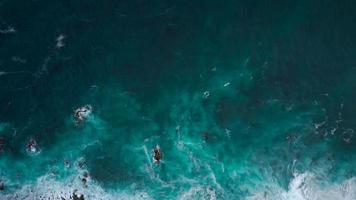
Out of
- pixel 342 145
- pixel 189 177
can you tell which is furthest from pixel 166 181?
pixel 342 145

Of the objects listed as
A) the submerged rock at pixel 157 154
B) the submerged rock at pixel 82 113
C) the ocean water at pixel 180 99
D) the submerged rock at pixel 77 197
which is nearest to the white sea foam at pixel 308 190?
the ocean water at pixel 180 99

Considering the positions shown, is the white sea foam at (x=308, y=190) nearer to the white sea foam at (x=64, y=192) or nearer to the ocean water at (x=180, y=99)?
the ocean water at (x=180, y=99)

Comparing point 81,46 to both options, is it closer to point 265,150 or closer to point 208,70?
point 208,70

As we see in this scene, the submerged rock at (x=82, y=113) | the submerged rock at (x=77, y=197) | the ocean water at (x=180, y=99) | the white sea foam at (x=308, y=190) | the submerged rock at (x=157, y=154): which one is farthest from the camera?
the submerged rock at (x=82, y=113)

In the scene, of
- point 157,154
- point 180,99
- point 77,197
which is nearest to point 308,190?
point 157,154

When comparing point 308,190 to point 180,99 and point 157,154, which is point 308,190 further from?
point 180,99

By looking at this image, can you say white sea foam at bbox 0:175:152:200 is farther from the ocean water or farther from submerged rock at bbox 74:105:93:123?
submerged rock at bbox 74:105:93:123

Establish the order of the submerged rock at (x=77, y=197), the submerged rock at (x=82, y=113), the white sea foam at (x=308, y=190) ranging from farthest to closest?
the submerged rock at (x=82, y=113)
the submerged rock at (x=77, y=197)
the white sea foam at (x=308, y=190)

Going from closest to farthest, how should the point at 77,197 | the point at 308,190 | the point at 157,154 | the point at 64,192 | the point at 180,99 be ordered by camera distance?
the point at 308,190
the point at 77,197
the point at 64,192
the point at 157,154
the point at 180,99
